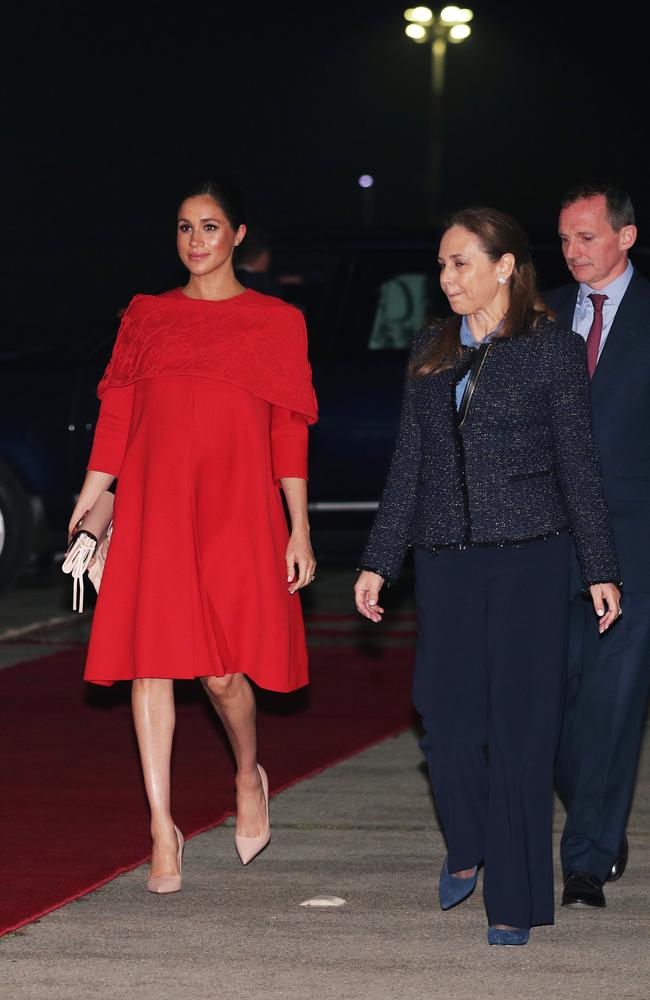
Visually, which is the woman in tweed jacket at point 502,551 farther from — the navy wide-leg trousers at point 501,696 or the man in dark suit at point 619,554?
the man in dark suit at point 619,554

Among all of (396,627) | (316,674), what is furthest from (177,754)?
(396,627)

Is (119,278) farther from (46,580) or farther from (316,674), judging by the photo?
(316,674)

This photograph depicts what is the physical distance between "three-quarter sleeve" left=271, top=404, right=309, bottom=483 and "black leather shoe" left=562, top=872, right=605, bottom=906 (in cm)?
132

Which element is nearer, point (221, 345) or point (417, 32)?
point (221, 345)

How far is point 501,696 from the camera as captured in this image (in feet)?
15.2

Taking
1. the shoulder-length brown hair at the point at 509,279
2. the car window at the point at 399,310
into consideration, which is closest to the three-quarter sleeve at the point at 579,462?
the shoulder-length brown hair at the point at 509,279

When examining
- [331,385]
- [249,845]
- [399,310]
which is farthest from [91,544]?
[399,310]

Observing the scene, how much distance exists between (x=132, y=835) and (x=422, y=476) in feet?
5.47

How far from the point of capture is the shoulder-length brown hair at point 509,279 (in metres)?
4.65

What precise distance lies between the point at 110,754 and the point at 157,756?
2000mm

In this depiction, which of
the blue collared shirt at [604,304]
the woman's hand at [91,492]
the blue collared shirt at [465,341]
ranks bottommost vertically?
the woman's hand at [91,492]

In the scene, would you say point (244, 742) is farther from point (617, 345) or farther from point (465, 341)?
point (617, 345)

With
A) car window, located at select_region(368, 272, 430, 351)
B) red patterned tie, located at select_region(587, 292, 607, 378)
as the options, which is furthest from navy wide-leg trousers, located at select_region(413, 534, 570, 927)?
car window, located at select_region(368, 272, 430, 351)

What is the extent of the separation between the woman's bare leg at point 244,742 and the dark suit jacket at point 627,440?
1107mm
